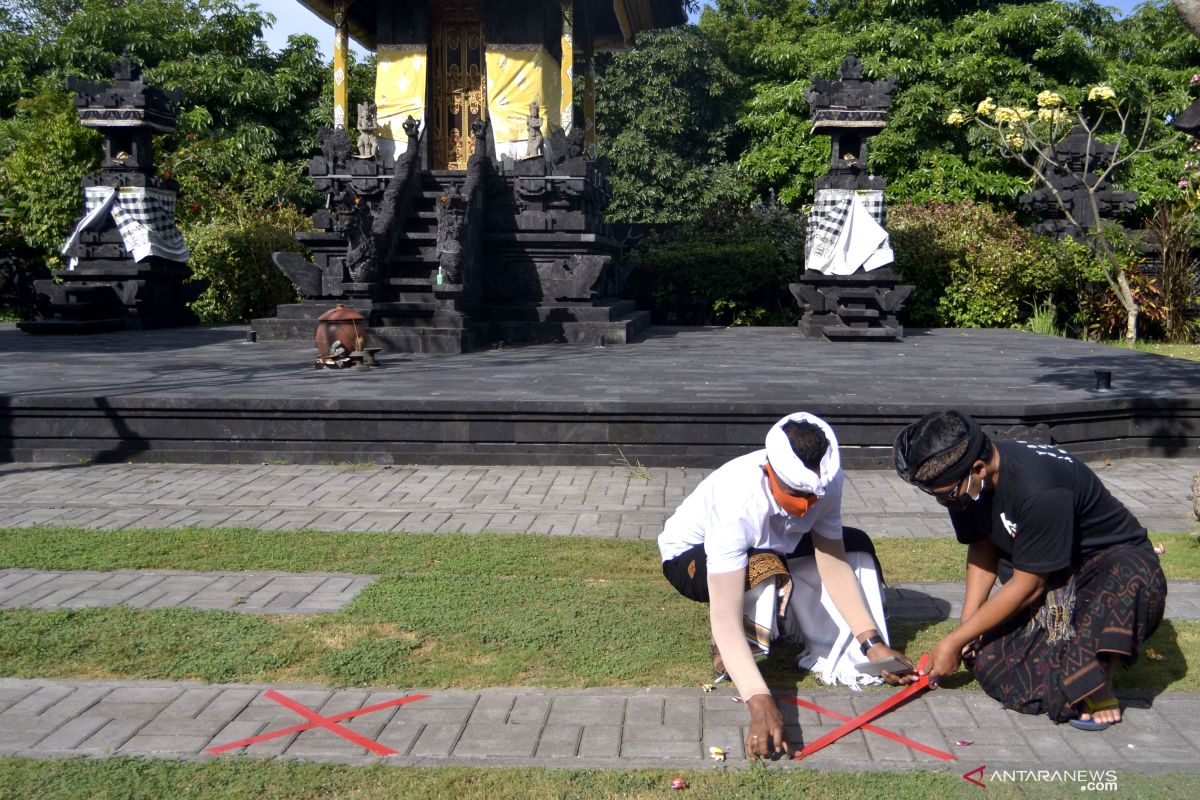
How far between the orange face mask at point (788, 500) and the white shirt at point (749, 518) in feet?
0.17

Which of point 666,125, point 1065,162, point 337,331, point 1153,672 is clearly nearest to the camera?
point 1153,672

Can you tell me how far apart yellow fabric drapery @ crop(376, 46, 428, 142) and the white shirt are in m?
14.5

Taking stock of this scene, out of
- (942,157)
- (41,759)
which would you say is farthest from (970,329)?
(41,759)

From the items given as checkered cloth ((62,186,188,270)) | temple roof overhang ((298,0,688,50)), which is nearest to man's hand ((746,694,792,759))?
checkered cloth ((62,186,188,270))

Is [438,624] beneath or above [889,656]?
beneath

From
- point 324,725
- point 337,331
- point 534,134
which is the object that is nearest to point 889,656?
point 324,725

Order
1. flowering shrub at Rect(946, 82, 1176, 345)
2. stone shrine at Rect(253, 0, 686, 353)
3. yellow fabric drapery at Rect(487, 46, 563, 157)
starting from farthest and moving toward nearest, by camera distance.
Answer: yellow fabric drapery at Rect(487, 46, 563, 157) → flowering shrub at Rect(946, 82, 1176, 345) → stone shrine at Rect(253, 0, 686, 353)

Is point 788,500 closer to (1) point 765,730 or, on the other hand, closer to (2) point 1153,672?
(1) point 765,730

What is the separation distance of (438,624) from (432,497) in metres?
2.58

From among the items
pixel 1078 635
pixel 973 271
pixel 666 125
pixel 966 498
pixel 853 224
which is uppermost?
pixel 666 125

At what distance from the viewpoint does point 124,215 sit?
54.9ft

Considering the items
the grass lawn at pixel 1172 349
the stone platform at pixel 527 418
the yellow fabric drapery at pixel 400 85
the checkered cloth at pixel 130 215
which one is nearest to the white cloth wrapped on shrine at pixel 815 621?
the stone platform at pixel 527 418

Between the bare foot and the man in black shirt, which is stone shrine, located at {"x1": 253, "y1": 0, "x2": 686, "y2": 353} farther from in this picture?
the bare foot

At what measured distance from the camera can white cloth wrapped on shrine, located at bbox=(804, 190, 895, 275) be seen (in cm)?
1478
